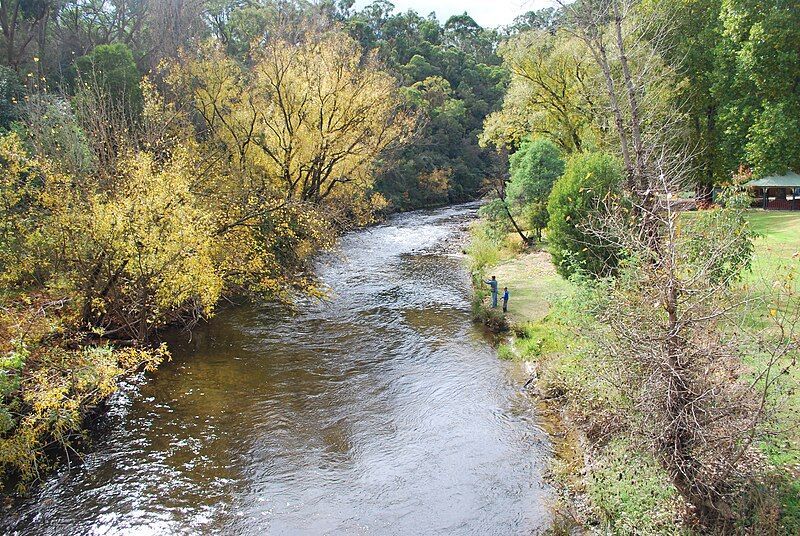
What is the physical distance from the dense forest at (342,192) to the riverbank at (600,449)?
0.81 feet

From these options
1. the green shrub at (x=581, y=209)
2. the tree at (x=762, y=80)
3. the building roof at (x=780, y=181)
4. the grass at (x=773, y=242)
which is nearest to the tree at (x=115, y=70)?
the green shrub at (x=581, y=209)

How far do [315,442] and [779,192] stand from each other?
103 ft

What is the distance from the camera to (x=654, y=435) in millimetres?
6723

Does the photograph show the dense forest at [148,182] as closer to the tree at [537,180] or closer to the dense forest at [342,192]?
the dense forest at [342,192]

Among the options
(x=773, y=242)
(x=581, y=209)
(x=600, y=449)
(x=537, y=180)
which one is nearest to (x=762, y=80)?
(x=773, y=242)

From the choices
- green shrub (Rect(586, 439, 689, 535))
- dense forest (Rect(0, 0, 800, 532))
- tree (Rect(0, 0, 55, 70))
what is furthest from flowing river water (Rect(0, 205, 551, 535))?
tree (Rect(0, 0, 55, 70))

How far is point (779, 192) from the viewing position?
3022 centimetres

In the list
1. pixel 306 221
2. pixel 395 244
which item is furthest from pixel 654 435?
pixel 395 244

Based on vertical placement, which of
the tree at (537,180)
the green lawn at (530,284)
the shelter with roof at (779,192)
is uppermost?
the tree at (537,180)

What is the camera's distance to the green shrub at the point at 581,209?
15.3 metres

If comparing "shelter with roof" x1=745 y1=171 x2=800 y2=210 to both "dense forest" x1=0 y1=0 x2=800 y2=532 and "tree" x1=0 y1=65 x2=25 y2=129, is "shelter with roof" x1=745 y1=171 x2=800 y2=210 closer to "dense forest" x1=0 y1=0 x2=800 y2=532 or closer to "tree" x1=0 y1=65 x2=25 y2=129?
"dense forest" x1=0 y1=0 x2=800 y2=532

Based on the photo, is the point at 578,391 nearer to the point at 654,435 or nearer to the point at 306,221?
the point at 654,435

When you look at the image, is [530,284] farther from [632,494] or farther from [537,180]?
[632,494]

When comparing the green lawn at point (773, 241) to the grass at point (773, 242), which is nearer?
the grass at point (773, 242)
